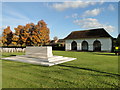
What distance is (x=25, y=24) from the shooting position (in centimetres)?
2856

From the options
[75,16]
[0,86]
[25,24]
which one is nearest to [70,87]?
[0,86]

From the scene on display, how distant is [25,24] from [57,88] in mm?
28970

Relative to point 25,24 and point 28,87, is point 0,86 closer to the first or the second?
point 28,87

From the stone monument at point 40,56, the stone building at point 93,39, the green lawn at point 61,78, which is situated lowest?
the green lawn at point 61,78

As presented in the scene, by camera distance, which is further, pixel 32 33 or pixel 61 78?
pixel 32 33

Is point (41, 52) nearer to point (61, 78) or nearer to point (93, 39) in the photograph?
point (61, 78)

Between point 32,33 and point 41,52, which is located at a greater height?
point 32,33

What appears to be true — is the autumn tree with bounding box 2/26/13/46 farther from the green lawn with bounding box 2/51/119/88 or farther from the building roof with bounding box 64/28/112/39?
the green lawn with bounding box 2/51/119/88

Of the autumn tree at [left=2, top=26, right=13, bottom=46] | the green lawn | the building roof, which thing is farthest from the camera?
the autumn tree at [left=2, top=26, right=13, bottom=46]

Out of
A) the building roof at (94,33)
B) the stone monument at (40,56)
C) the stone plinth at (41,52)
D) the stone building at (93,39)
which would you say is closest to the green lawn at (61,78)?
the stone monument at (40,56)

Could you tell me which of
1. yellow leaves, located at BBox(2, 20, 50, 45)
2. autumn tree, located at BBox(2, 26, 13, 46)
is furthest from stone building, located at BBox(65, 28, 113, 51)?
autumn tree, located at BBox(2, 26, 13, 46)

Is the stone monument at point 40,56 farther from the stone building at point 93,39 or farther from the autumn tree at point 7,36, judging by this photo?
the autumn tree at point 7,36

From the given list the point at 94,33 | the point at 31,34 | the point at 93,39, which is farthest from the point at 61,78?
the point at 31,34

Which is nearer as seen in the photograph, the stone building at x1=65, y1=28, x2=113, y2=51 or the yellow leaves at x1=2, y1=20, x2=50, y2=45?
the stone building at x1=65, y1=28, x2=113, y2=51
